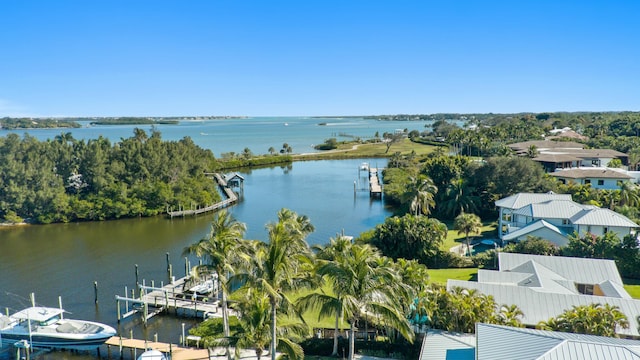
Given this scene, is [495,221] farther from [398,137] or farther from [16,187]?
[398,137]

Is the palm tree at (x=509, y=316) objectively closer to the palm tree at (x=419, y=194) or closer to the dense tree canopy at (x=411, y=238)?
the dense tree canopy at (x=411, y=238)

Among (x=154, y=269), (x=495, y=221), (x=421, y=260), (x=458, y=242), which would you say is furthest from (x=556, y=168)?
(x=154, y=269)

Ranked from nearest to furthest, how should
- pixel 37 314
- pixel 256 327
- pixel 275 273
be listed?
1. pixel 256 327
2. pixel 275 273
3. pixel 37 314

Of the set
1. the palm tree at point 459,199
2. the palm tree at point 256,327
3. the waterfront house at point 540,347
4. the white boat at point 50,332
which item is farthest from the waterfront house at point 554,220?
the white boat at point 50,332

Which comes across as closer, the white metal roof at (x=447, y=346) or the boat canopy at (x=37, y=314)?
the white metal roof at (x=447, y=346)

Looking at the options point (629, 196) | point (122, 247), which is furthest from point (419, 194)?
point (122, 247)

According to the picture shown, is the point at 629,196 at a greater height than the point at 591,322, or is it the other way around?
the point at 629,196

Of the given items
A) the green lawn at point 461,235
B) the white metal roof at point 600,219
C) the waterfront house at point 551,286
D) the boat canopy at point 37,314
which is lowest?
the boat canopy at point 37,314

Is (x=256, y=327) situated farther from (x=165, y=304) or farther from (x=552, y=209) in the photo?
(x=552, y=209)
